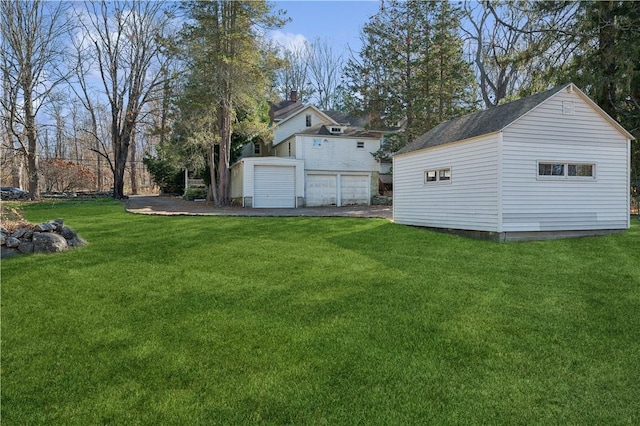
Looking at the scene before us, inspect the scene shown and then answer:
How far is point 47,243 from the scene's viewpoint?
6938 millimetres

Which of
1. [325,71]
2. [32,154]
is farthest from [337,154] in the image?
[325,71]

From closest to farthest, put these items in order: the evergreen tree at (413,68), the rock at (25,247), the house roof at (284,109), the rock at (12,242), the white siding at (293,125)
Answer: the rock at (12,242)
the rock at (25,247)
the evergreen tree at (413,68)
the white siding at (293,125)
the house roof at (284,109)

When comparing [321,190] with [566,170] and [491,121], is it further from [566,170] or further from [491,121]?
[566,170]

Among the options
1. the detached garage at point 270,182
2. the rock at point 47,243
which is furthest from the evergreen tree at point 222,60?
the rock at point 47,243

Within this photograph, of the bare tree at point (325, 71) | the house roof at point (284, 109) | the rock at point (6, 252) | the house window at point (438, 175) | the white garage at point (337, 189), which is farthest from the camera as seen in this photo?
the bare tree at point (325, 71)

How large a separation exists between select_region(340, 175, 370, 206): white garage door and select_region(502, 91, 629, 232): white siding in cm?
1403

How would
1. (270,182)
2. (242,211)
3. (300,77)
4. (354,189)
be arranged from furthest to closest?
1. (300,77)
2. (354,189)
3. (270,182)
4. (242,211)

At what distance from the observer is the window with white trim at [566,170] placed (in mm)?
10320

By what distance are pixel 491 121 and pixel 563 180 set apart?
2379mm

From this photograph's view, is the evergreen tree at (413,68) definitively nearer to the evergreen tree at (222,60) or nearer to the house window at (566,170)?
the evergreen tree at (222,60)

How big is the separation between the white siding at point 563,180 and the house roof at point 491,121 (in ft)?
0.48

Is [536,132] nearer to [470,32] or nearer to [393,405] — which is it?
[393,405]

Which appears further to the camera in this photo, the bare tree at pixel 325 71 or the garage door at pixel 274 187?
the bare tree at pixel 325 71

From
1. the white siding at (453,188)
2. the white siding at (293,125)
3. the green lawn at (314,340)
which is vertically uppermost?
the white siding at (293,125)
